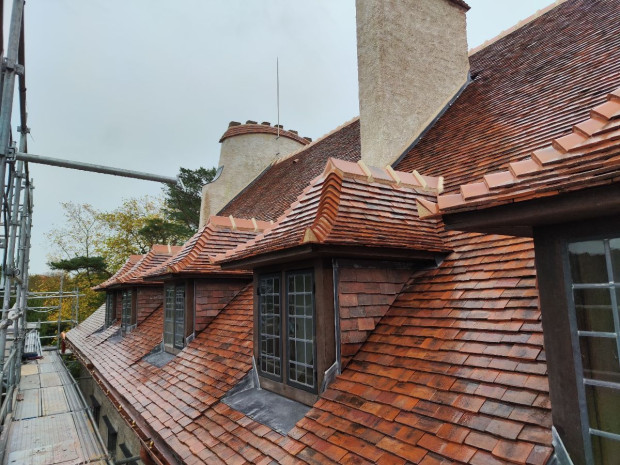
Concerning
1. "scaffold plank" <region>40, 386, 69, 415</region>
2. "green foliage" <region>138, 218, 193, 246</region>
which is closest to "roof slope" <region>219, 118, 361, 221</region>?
"scaffold plank" <region>40, 386, 69, 415</region>

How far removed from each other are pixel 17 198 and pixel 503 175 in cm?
1219

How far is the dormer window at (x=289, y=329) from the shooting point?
400 centimetres

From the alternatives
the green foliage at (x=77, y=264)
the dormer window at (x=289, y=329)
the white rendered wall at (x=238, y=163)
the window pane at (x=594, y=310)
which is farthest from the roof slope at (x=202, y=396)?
the green foliage at (x=77, y=264)

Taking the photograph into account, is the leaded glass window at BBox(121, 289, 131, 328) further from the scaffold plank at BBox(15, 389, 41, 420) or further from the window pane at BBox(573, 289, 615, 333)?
the window pane at BBox(573, 289, 615, 333)

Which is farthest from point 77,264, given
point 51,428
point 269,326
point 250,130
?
point 269,326

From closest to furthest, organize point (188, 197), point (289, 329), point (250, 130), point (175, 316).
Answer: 1. point (289, 329)
2. point (175, 316)
3. point (250, 130)
4. point (188, 197)

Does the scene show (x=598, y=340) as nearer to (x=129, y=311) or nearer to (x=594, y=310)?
(x=594, y=310)

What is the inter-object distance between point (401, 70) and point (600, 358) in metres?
6.46

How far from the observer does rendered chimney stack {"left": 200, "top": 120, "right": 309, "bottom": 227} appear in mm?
16859

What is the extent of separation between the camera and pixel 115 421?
10109 mm

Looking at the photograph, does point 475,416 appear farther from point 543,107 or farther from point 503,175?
point 543,107

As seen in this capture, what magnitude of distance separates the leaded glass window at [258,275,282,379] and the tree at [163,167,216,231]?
81.5ft

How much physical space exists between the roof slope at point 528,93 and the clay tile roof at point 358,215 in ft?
2.25

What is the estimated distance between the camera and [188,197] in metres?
29.2
